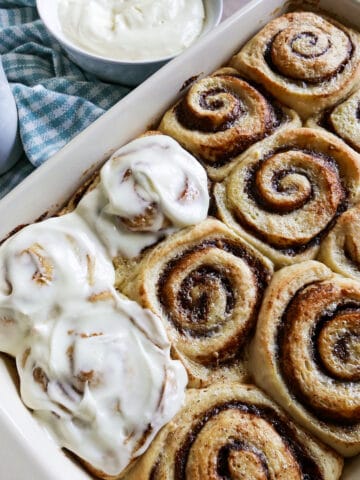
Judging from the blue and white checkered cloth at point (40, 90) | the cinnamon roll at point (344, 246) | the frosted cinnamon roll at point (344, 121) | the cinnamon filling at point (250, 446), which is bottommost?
the cinnamon filling at point (250, 446)

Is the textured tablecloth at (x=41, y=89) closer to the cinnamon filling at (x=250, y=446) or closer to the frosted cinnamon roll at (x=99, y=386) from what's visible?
the frosted cinnamon roll at (x=99, y=386)

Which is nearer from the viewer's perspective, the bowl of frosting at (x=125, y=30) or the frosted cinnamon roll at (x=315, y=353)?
the frosted cinnamon roll at (x=315, y=353)

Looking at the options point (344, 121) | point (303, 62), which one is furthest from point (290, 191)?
point (303, 62)

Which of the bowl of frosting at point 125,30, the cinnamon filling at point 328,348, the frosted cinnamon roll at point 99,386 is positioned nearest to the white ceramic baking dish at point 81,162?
the frosted cinnamon roll at point 99,386

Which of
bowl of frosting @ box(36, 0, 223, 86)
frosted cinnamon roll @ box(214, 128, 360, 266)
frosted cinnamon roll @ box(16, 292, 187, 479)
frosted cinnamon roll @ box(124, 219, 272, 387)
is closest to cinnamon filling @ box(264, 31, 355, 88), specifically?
frosted cinnamon roll @ box(214, 128, 360, 266)

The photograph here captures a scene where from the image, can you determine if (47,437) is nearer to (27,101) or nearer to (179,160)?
(179,160)

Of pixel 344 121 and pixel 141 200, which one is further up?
pixel 344 121

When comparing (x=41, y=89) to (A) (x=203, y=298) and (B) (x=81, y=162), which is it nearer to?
(B) (x=81, y=162)
